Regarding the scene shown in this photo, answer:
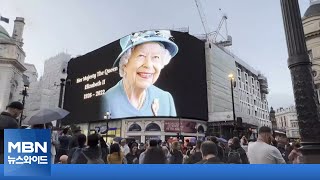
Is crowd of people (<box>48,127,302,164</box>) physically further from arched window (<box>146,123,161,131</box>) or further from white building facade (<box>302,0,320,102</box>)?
arched window (<box>146,123,161,131</box>)

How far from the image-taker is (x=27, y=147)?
308 centimetres

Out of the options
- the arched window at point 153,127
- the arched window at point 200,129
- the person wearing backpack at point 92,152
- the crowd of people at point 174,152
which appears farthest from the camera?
the arched window at point 200,129

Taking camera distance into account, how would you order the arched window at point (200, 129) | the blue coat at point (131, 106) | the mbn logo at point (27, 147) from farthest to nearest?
the arched window at point (200, 129) < the blue coat at point (131, 106) < the mbn logo at point (27, 147)

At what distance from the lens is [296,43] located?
17.4 ft

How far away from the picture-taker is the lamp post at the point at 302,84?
479cm

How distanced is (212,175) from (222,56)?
181ft

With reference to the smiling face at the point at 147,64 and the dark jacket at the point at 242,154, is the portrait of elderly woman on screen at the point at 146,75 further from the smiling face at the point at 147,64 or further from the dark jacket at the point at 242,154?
the dark jacket at the point at 242,154

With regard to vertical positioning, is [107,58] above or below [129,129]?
above

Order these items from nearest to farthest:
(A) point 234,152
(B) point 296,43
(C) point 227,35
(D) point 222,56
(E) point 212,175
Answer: (E) point 212,175
(B) point 296,43
(A) point 234,152
(D) point 222,56
(C) point 227,35

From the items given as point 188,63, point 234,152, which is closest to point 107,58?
point 188,63

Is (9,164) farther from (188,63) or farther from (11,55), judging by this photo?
(11,55)

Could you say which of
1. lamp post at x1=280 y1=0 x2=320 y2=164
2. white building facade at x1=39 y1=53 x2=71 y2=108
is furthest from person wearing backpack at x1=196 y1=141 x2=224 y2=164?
white building facade at x1=39 y1=53 x2=71 y2=108

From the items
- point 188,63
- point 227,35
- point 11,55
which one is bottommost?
point 188,63

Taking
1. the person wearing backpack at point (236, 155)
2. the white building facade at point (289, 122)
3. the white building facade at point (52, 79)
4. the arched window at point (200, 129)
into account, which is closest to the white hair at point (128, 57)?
the arched window at point (200, 129)
